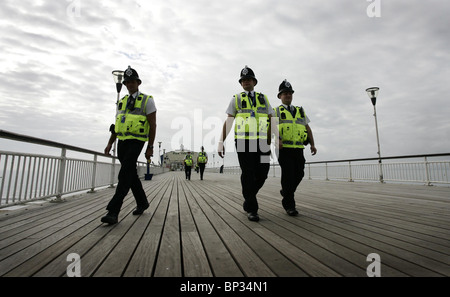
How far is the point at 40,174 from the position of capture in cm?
404

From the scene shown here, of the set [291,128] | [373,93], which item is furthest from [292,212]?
[373,93]

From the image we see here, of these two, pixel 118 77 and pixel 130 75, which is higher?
pixel 118 77

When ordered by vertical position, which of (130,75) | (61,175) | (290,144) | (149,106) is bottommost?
(61,175)

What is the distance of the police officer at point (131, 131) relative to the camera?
279 cm

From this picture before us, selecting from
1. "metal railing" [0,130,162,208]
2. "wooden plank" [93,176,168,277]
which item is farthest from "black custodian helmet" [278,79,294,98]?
"metal railing" [0,130,162,208]

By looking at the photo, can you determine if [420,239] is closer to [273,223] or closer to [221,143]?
[273,223]

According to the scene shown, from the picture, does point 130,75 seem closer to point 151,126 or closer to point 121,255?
point 151,126

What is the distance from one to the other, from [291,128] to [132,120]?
2206 millimetres

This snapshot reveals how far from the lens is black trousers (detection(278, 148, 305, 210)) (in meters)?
3.29

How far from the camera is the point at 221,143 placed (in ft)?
10.5

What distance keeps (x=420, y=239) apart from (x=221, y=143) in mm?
2314

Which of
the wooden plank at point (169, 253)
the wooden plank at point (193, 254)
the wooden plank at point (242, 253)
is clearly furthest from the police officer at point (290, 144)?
the wooden plank at point (169, 253)

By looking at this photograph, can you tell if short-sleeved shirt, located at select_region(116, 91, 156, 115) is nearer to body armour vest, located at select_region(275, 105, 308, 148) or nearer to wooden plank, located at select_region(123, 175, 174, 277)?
wooden plank, located at select_region(123, 175, 174, 277)
